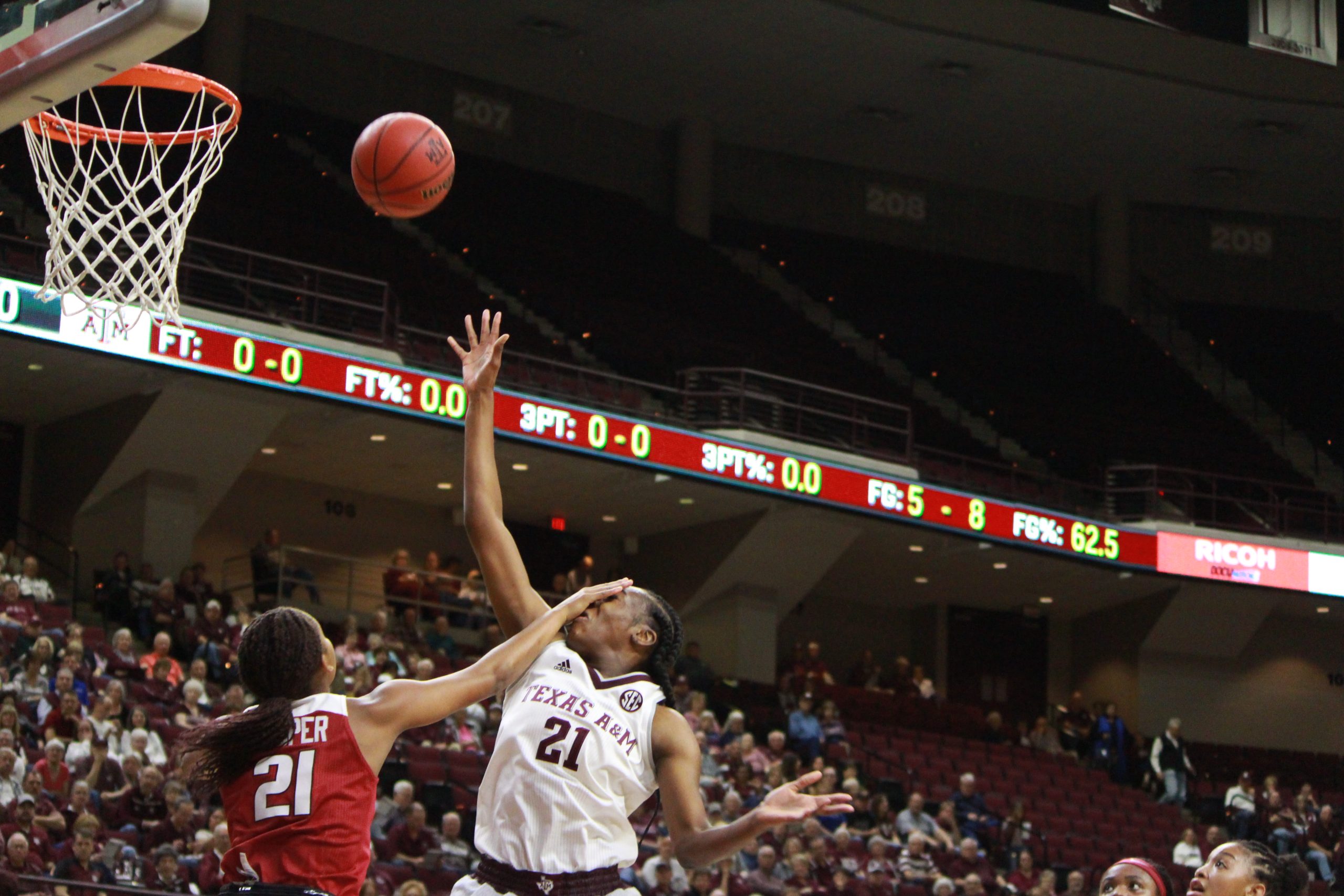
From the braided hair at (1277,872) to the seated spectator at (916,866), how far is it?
10.4m

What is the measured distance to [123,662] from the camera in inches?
512

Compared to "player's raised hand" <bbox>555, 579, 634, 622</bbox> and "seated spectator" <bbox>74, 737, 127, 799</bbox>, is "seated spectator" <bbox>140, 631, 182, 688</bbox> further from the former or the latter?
"player's raised hand" <bbox>555, 579, 634, 622</bbox>

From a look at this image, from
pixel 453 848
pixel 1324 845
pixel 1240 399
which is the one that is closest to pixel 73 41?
pixel 453 848

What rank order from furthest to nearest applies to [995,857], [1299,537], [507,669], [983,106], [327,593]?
[983,106] < [1299,537] < [327,593] < [995,857] < [507,669]

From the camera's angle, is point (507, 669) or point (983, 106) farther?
point (983, 106)

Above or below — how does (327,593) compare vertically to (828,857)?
above

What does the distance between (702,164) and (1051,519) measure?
7780mm

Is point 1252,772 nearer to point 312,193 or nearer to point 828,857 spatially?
point 828,857

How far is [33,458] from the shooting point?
18484 millimetres

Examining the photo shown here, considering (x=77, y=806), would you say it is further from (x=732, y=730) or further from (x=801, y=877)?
(x=732, y=730)

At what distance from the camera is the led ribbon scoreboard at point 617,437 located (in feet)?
50.2

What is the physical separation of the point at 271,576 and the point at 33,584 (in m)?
3.56

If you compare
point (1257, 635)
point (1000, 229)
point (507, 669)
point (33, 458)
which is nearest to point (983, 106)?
point (1000, 229)

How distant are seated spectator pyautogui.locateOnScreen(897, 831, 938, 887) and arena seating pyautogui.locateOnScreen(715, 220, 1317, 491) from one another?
30.1 ft
